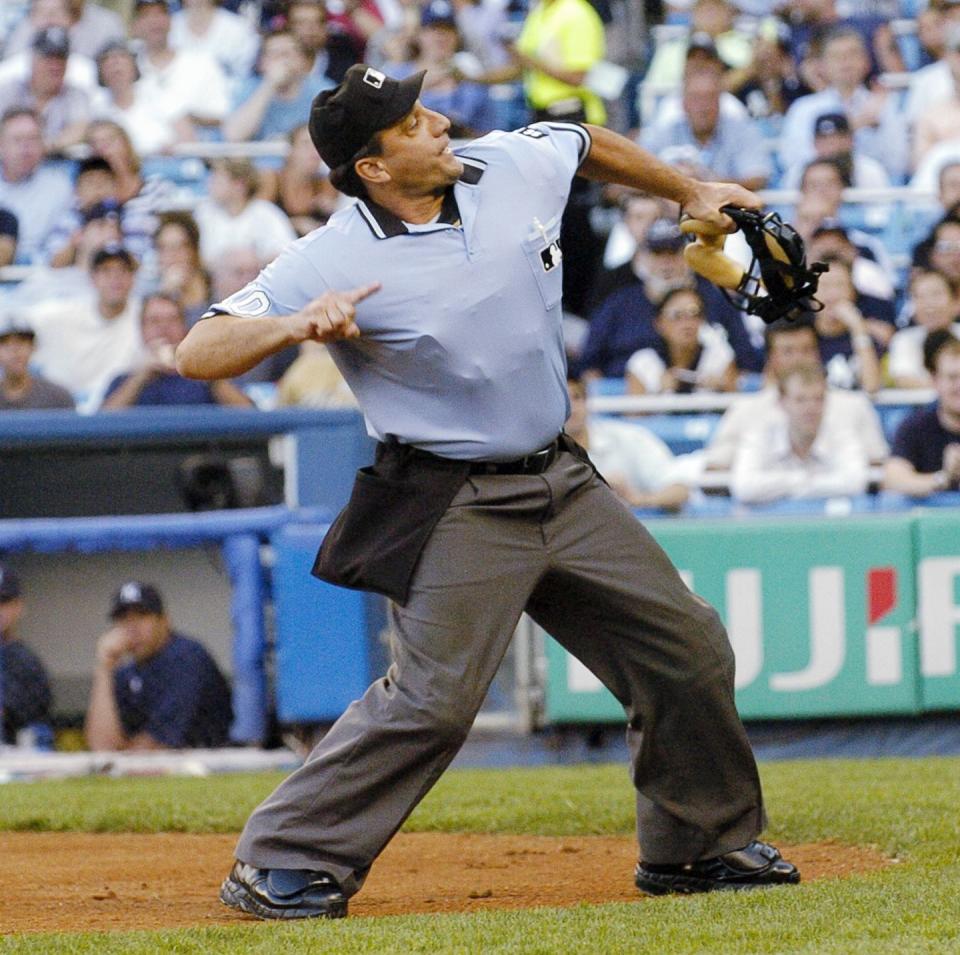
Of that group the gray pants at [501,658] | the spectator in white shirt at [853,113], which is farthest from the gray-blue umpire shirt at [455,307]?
the spectator in white shirt at [853,113]

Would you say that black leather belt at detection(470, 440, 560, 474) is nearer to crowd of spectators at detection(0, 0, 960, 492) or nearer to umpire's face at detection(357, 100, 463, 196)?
umpire's face at detection(357, 100, 463, 196)

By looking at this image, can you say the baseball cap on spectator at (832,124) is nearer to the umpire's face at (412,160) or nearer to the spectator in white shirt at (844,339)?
the spectator in white shirt at (844,339)

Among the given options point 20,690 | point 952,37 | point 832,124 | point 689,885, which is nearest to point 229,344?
point 689,885

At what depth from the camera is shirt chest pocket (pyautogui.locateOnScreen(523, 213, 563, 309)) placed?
3869mm

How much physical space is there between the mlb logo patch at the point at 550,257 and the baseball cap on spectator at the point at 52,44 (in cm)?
881

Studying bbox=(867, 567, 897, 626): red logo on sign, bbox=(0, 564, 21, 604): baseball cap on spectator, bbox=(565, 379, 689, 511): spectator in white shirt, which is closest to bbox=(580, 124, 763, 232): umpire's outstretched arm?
bbox=(867, 567, 897, 626): red logo on sign

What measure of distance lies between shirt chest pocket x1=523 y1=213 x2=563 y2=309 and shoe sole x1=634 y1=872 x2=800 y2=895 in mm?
1427

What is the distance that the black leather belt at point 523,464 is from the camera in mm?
3930

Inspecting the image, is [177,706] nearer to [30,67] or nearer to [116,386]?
[116,386]

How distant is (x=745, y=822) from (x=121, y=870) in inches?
72.3

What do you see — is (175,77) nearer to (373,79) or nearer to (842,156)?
(842,156)

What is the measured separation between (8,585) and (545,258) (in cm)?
440

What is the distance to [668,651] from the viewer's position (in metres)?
4.03

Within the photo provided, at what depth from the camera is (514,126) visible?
12023mm
